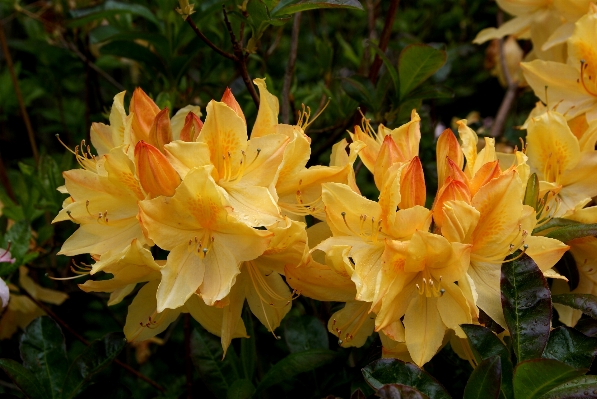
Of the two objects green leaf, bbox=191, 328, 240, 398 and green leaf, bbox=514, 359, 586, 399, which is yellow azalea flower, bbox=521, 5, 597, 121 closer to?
green leaf, bbox=514, 359, 586, 399

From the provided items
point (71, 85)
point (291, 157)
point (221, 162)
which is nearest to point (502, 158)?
point (291, 157)

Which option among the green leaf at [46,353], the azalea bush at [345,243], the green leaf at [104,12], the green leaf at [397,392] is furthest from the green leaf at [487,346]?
the green leaf at [104,12]

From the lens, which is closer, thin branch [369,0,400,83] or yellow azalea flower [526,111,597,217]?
yellow azalea flower [526,111,597,217]

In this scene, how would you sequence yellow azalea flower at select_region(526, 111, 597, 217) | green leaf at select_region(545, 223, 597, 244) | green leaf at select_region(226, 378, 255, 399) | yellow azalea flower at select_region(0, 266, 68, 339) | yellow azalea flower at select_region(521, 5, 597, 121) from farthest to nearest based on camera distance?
yellow azalea flower at select_region(0, 266, 68, 339) < yellow azalea flower at select_region(521, 5, 597, 121) < yellow azalea flower at select_region(526, 111, 597, 217) < green leaf at select_region(226, 378, 255, 399) < green leaf at select_region(545, 223, 597, 244)

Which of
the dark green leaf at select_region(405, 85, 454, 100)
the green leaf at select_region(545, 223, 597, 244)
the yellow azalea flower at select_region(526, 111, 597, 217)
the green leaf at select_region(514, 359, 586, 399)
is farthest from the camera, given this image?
the dark green leaf at select_region(405, 85, 454, 100)

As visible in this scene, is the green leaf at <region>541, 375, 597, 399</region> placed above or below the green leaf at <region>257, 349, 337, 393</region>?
above

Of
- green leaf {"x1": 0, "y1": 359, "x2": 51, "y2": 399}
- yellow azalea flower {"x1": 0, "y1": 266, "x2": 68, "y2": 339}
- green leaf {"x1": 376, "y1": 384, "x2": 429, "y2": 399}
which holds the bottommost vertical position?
yellow azalea flower {"x1": 0, "y1": 266, "x2": 68, "y2": 339}

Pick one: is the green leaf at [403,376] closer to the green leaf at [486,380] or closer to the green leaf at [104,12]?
the green leaf at [486,380]

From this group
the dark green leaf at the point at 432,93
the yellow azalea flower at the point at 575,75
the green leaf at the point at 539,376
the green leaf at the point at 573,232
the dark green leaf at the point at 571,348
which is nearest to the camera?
the green leaf at the point at 539,376

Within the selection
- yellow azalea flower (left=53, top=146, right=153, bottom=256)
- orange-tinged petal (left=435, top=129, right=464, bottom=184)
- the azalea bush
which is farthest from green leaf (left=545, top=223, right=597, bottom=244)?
yellow azalea flower (left=53, top=146, right=153, bottom=256)
